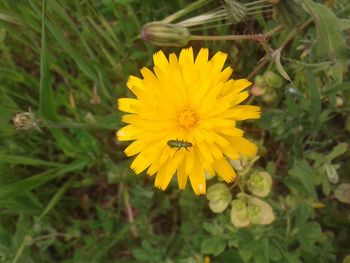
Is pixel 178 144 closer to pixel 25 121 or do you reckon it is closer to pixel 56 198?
pixel 25 121

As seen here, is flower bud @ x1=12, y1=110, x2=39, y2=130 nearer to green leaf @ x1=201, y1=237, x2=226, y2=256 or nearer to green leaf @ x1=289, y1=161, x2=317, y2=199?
green leaf @ x1=201, y1=237, x2=226, y2=256

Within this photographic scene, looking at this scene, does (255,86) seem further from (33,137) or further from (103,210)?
(33,137)

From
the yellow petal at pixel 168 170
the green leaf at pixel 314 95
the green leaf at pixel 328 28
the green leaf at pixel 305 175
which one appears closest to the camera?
the green leaf at pixel 328 28

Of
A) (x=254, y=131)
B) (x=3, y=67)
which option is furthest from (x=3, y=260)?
(x=254, y=131)

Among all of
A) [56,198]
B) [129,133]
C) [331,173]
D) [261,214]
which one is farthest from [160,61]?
[56,198]

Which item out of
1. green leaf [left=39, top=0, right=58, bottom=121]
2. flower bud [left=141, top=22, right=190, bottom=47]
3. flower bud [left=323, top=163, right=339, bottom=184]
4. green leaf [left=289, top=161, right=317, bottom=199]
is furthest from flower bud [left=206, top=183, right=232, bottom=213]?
green leaf [left=39, top=0, right=58, bottom=121]

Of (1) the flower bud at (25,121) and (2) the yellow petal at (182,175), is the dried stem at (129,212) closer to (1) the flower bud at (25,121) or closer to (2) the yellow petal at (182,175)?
(1) the flower bud at (25,121)

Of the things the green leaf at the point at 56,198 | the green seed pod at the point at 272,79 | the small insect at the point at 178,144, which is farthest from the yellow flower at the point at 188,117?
the green leaf at the point at 56,198
